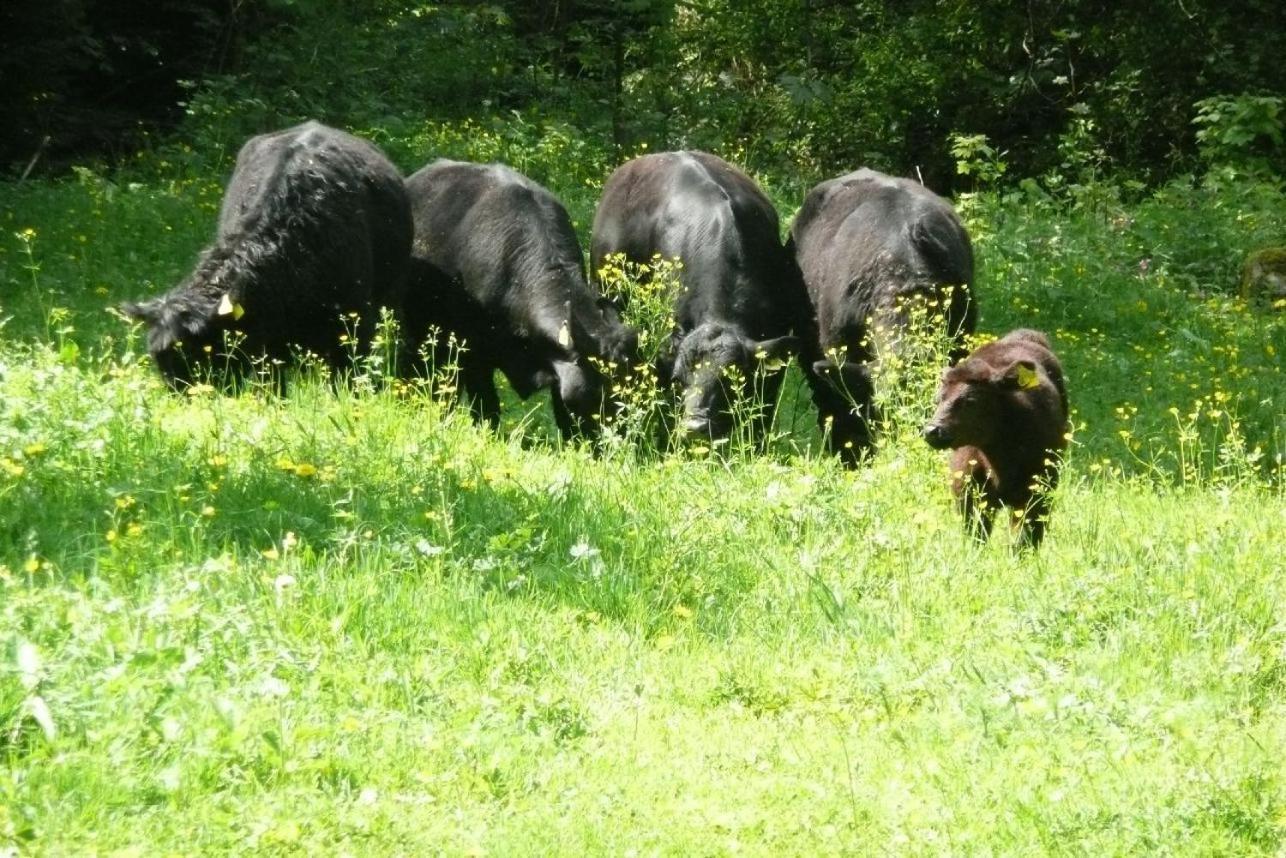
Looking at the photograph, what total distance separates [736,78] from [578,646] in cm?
2208

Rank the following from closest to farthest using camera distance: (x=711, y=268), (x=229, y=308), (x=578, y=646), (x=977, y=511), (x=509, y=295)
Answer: (x=578, y=646), (x=977, y=511), (x=229, y=308), (x=711, y=268), (x=509, y=295)

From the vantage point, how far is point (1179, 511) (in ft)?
26.1

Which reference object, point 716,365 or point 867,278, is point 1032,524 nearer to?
point 716,365

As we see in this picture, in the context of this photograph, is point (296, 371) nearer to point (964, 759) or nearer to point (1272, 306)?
point (964, 759)

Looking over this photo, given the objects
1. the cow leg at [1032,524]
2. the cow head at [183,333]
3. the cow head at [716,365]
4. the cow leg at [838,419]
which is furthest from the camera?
the cow leg at [838,419]

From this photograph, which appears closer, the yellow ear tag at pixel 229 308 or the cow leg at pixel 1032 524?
the cow leg at pixel 1032 524

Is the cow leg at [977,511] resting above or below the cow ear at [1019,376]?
below

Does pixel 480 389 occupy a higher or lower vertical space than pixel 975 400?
lower

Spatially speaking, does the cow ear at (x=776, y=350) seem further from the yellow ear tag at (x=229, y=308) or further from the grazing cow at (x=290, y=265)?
the yellow ear tag at (x=229, y=308)

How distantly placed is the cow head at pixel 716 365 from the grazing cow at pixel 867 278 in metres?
0.33

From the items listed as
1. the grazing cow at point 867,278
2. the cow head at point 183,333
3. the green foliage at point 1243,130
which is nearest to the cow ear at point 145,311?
the cow head at point 183,333

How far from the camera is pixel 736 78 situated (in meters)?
26.7

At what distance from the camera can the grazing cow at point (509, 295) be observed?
10391mm

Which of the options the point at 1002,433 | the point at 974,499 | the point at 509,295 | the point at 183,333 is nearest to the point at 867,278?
the point at 509,295
